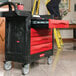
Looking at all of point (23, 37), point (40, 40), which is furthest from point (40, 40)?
point (23, 37)

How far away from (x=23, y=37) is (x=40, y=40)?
0.23m

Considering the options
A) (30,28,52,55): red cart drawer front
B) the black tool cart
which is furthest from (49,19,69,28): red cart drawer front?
(30,28,52,55): red cart drawer front

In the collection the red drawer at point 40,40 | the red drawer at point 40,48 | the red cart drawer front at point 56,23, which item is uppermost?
the red cart drawer front at point 56,23

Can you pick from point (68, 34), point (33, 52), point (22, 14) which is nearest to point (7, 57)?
point (33, 52)

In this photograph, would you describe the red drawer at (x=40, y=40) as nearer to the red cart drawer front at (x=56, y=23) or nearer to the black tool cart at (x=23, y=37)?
the black tool cart at (x=23, y=37)

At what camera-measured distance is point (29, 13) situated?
49.9 inches

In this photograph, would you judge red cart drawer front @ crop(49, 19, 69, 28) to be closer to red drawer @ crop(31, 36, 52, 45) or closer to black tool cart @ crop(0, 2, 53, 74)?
black tool cart @ crop(0, 2, 53, 74)

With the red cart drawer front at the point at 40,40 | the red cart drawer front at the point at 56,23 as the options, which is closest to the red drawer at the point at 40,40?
the red cart drawer front at the point at 40,40

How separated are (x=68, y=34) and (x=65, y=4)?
1.06 m

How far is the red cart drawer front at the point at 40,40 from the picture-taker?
1349mm

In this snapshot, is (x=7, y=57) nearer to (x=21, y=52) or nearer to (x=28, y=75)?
(x=21, y=52)

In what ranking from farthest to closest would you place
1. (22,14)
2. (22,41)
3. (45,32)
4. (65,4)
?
(65,4), (45,32), (22,41), (22,14)

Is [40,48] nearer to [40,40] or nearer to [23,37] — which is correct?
[40,40]

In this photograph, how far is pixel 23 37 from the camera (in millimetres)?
1298
